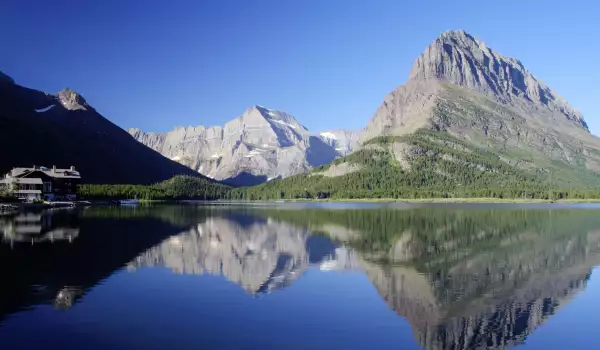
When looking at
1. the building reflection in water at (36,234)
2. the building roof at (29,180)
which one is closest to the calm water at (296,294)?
the building reflection in water at (36,234)

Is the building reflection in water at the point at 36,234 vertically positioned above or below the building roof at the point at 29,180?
below

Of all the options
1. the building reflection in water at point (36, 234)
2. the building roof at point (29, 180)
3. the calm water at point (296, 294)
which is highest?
the building roof at point (29, 180)

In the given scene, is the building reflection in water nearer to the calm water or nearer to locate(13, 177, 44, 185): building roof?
the calm water

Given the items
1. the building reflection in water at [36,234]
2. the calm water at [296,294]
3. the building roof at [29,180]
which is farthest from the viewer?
the building roof at [29,180]

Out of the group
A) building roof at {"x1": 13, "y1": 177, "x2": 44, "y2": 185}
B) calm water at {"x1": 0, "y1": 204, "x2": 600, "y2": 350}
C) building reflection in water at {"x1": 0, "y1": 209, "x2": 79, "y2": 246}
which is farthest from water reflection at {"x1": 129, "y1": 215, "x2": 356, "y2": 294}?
building roof at {"x1": 13, "y1": 177, "x2": 44, "y2": 185}

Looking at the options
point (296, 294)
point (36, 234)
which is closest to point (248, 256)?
point (296, 294)

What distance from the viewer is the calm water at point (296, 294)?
27.6 metres

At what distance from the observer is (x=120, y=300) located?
3503cm

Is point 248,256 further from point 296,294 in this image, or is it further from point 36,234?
point 36,234

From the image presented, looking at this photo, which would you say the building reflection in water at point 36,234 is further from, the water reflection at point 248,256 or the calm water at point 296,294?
the water reflection at point 248,256

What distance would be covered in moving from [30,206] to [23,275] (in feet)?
443

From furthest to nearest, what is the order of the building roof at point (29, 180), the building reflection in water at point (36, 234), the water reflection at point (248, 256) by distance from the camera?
the building roof at point (29, 180)
the building reflection in water at point (36, 234)
the water reflection at point (248, 256)

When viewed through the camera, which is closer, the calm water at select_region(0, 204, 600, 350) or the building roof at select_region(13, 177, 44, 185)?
the calm water at select_region(0, 204, 600, 350)

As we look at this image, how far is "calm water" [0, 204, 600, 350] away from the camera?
2761 centimetres
